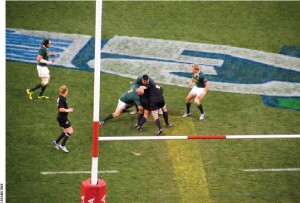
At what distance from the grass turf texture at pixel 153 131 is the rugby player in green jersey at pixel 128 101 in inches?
14.8

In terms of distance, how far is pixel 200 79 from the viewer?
755 inches

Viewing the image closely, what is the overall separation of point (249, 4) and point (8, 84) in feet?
35.1

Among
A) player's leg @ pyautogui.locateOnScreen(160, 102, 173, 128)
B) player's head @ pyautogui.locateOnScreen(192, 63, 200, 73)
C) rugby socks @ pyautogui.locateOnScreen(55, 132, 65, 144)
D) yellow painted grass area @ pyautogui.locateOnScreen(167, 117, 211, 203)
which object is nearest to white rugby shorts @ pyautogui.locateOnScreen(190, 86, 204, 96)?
player's head @ pyautogui.locateOnScreen(192, 63, 200, 73)

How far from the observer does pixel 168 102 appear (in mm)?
20750

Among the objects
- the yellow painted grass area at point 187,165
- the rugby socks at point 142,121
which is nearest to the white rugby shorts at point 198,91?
the yellow painted grass area at point 187,165

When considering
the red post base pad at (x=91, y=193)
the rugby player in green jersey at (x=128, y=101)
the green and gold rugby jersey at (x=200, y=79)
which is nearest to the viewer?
the red post base pad at (x=91, y=193)

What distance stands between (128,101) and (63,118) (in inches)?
97.0

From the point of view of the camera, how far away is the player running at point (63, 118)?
16875 millimetres

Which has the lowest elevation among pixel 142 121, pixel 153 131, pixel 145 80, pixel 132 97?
pixel 153 131

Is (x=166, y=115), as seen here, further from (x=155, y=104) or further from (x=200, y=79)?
(x=200, y=79)

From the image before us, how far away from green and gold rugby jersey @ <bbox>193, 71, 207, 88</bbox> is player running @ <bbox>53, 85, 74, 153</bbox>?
3767mm

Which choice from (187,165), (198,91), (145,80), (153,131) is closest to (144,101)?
(145,80)

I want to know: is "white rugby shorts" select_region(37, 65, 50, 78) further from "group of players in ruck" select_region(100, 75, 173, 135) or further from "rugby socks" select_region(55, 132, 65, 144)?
"rugby socks" select_region(55, 132, 65, 144)

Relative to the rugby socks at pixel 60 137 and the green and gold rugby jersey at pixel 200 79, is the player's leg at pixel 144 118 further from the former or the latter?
the rugby socks at pixel 60 137
